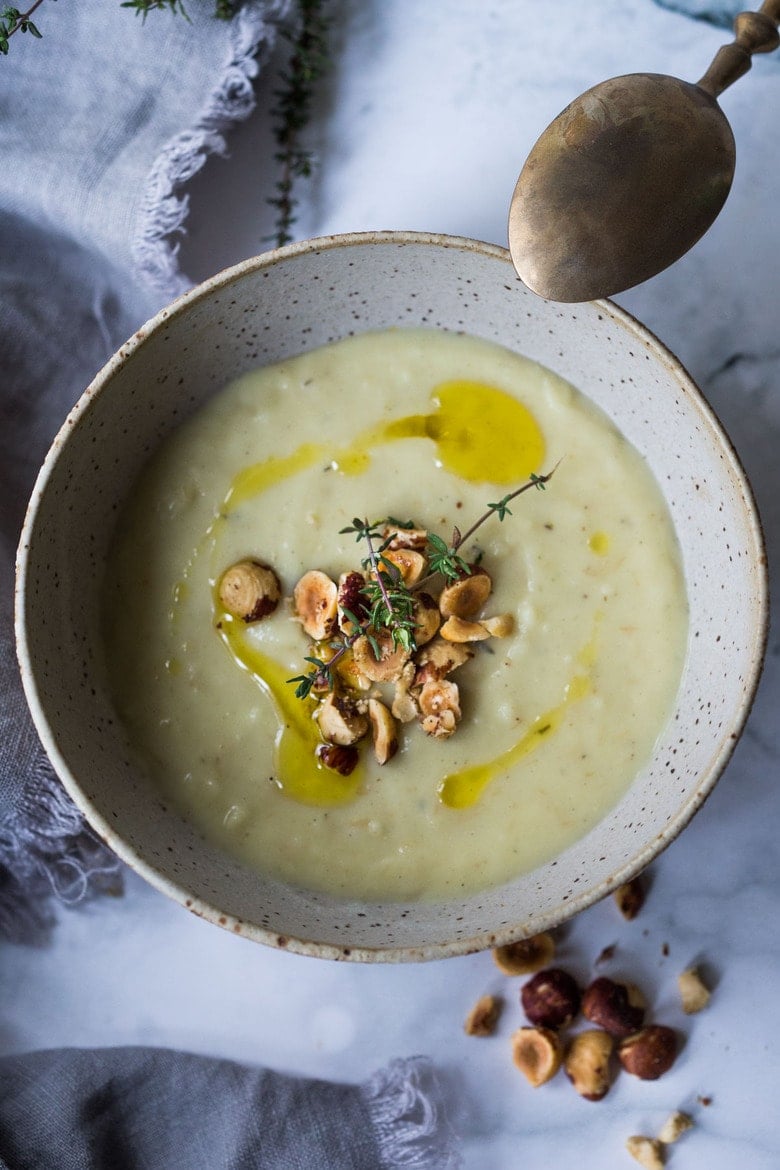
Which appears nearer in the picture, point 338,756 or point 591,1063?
point 338,756

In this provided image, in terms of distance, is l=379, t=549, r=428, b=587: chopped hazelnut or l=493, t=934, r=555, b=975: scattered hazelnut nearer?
l=379, t=549, r=428, b=587: chopped hazelnut

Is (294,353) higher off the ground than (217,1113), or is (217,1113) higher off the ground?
(294,353)

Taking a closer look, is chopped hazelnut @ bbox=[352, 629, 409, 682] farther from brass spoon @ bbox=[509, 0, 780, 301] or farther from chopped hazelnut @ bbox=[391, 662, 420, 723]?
brass spoon @ bbox=[509, 0, 780, 301]

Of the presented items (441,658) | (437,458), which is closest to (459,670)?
(441,658)

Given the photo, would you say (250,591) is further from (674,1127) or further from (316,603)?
(674,1127)

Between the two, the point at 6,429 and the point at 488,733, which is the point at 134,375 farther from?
the point at 488,733

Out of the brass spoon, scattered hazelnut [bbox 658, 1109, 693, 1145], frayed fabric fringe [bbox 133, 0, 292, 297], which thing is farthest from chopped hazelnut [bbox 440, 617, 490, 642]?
scattered hazelnut [bbox 658, 1109, 693, 1145]

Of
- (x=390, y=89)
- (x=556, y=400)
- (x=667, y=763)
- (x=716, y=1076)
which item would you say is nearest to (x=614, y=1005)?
(x=716, y=1076)
